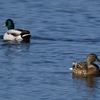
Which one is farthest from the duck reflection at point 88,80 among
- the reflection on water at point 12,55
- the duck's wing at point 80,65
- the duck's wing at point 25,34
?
the duck's wing at point 25,34

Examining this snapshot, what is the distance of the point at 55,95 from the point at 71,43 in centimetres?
663

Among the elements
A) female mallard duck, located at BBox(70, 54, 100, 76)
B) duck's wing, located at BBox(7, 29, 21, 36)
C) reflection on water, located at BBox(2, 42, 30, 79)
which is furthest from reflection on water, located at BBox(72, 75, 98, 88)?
duck's wing, located at BBox(7, 29, 21, 36)

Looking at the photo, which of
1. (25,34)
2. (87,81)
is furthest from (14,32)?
(87,81)

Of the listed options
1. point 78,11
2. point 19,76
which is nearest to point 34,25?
point 78,11

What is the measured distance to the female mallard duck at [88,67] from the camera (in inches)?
734

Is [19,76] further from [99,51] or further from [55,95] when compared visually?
[99,51]

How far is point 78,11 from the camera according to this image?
28969mm

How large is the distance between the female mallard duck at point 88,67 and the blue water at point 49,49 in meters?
0.25

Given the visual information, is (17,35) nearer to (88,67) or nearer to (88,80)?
(88,67)

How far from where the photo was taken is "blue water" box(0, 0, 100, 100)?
54.1 ft

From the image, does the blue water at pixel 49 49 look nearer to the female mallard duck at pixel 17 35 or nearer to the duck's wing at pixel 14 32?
the female mallard duck at pixel 17 35

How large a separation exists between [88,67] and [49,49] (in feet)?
9.46

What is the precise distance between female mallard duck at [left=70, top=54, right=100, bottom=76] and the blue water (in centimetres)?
25

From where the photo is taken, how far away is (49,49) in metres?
21.5
